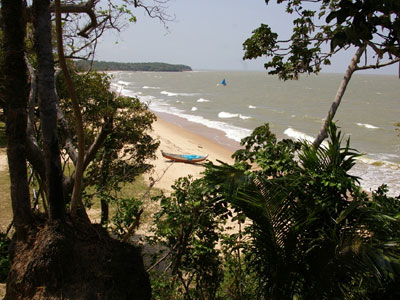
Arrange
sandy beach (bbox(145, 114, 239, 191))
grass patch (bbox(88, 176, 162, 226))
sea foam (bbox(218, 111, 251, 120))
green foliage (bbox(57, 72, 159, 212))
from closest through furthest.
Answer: green foliage (bbox(57, 72, 159, 212))
grass patch (bbox(88, 176, 162, 226))
sandy beach (bbox(145, 114, 239, 191))
sea foam (bbox(218, 111, 251, 120))

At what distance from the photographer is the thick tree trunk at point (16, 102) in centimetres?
263

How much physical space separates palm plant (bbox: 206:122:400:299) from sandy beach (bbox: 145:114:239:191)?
37.9 feet

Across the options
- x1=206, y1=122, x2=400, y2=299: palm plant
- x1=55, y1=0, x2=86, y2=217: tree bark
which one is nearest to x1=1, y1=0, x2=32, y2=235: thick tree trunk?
x1=55, y1=0, x2=86, y2=217: tree bark

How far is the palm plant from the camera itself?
2.55m

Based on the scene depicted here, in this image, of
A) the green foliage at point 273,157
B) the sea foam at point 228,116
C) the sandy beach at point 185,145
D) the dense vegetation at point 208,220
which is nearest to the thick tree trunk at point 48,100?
the dense vegetation at point 208,220

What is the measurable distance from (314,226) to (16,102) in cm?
275

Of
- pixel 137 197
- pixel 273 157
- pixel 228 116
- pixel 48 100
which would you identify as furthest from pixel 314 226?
pixel 228 116

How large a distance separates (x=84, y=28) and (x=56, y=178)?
9.30 ft

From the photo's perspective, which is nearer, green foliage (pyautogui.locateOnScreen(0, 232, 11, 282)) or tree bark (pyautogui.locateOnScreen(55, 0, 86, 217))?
tree bark (pyautogui.locateOnScreen(55, 0, 86, 217))

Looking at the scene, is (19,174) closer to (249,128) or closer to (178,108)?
(249,128)

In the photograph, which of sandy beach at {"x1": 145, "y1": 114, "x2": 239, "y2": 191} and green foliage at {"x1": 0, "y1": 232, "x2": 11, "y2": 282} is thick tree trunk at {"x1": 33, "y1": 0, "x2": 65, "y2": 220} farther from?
sandy beach at {"x1": 145, "y1": 114, "x2": 239, "y2": 191}

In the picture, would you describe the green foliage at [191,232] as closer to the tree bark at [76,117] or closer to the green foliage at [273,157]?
the green foliage at [273,157]

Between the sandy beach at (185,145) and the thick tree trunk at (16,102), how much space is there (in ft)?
37.1

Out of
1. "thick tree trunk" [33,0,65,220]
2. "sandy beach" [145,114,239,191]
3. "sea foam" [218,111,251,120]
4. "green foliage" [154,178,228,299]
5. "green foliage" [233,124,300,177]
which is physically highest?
"thick tree trunk" [33,0,65,220]
